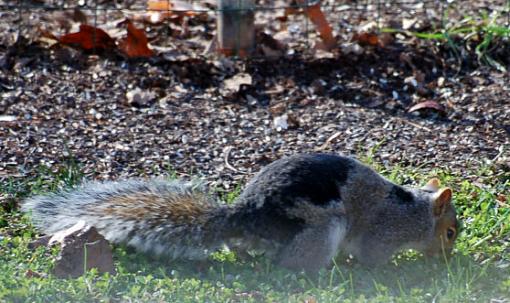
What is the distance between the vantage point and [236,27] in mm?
8594

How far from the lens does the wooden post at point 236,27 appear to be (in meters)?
8.57

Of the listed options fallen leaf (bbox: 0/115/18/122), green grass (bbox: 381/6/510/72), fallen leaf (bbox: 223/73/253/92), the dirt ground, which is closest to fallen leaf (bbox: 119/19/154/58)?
the dirt ground

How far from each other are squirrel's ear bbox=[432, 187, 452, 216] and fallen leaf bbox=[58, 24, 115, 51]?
3.52 meters

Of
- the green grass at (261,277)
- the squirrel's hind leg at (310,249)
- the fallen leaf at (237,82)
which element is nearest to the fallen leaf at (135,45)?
the fallen leaf at (237,82)

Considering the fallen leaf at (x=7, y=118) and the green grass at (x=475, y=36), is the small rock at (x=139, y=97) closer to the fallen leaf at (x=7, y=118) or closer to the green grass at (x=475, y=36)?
the fallen leaf at (x=7, y=118)

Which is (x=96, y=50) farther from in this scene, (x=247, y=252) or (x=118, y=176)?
(x=247, y=252)

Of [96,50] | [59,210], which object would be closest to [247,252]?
[59,210]

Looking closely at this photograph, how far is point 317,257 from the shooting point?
561 cm

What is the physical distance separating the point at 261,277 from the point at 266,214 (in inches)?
13.3

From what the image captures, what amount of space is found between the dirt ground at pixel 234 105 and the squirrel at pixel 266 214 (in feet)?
3.64

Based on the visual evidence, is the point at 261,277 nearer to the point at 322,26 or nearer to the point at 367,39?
the point at 322,26

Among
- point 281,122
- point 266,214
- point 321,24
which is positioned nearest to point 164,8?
point 321,24

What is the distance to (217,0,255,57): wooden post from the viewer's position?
857cm

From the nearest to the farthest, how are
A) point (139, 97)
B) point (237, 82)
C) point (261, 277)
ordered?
point (261, 277), point (139, 97), point (237, 82)
